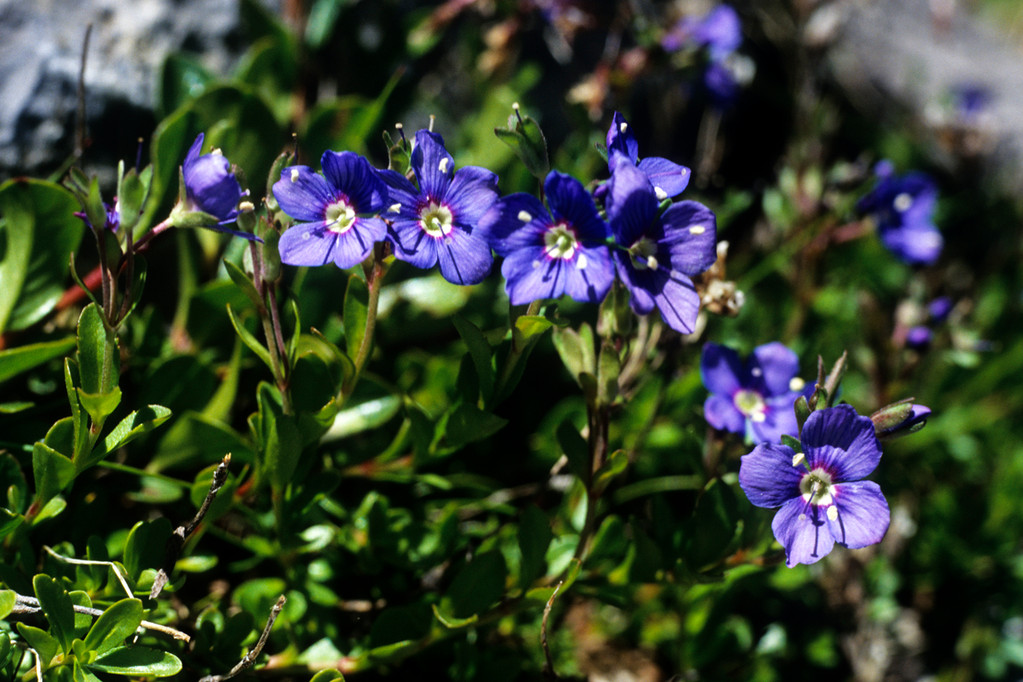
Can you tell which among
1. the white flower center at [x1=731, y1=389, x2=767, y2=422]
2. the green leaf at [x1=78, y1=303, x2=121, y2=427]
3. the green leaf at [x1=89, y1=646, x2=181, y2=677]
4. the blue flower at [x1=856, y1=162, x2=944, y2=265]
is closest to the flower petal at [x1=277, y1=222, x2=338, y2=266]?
the green leaf at [x1=78, y1=303, x2=121, y2=427]

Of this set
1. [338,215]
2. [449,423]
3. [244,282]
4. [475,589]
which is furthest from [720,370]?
[244,282]

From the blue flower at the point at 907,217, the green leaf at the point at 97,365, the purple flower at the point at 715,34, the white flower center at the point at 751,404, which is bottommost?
the blue flower at the point at 907,217

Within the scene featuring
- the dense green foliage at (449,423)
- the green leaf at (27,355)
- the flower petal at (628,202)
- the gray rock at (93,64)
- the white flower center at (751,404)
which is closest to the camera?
the flower petal at (628,202)

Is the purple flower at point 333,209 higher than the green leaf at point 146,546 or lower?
higher

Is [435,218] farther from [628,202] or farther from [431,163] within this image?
[628,202]

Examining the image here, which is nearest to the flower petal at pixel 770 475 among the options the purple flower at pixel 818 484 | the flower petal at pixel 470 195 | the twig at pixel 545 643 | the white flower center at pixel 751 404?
the purple flower at pixel 818 484

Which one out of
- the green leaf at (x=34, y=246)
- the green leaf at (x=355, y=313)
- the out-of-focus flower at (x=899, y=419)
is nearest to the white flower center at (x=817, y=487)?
the out-of-focus flower at (x=899, y=419)

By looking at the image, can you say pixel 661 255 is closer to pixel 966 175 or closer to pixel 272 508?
pixel 272 508

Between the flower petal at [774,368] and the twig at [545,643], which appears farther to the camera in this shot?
the flower petal at [774,368]

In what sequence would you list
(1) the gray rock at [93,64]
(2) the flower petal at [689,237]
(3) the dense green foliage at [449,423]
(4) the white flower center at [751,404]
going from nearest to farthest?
1. (2) the flower petal at [689,237]
2. (3) the dense green foliage at [449,423]
3. (4) the white flower center at [751,404]
4. (1) the gray rock at [93,64]

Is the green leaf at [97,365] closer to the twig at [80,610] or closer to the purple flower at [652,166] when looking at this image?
the twig at [80,610]
